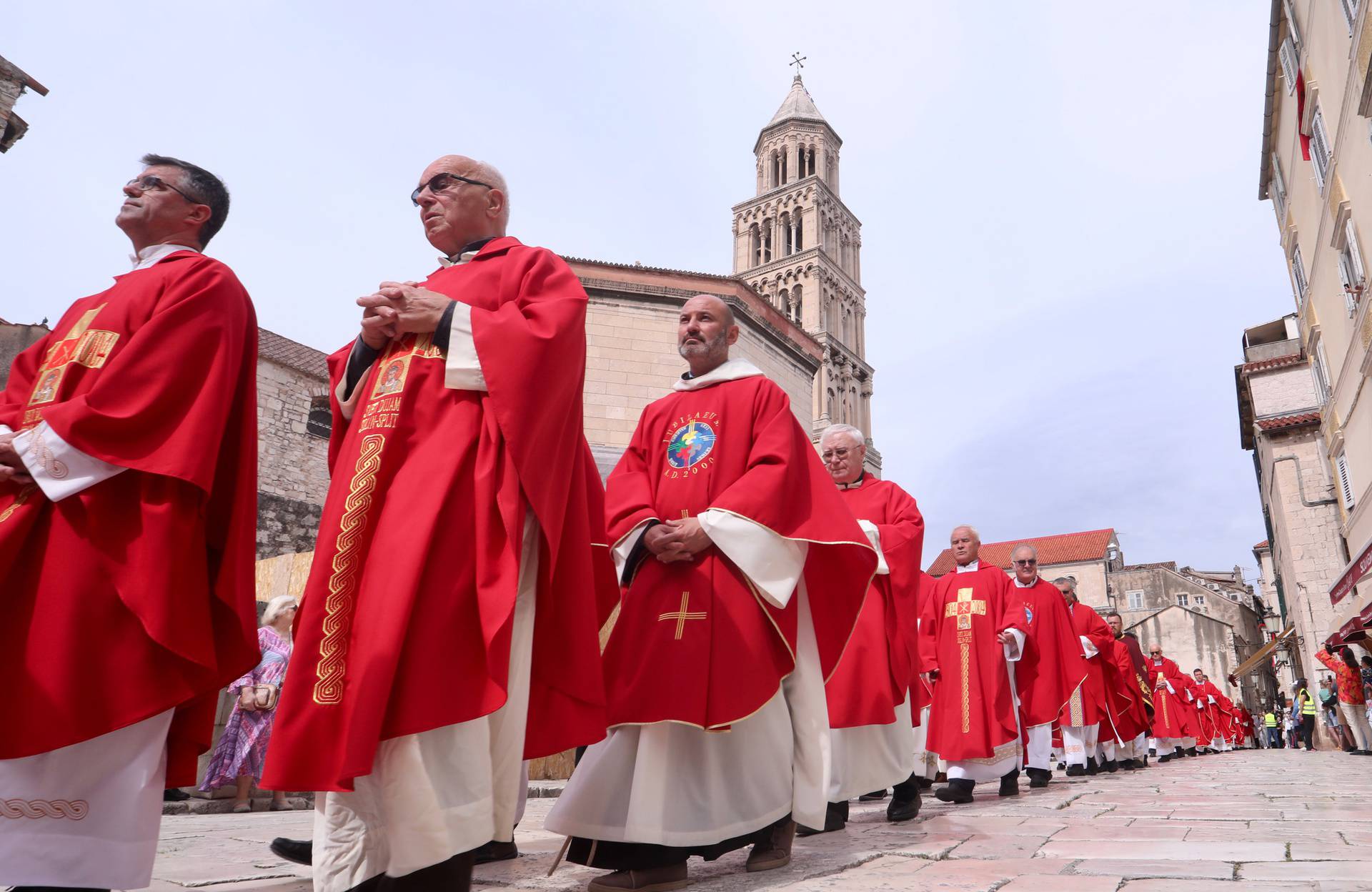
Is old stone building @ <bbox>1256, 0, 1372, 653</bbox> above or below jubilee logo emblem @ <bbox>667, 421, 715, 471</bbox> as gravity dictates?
above

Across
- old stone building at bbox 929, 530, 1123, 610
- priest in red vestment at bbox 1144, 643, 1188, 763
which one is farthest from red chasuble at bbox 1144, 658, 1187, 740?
old stone building at bbox 929, 530, 1123, 610

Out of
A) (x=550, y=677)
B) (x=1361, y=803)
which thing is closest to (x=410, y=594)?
(x=550, y=677)

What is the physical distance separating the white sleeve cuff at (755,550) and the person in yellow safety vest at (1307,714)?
83.2 ft

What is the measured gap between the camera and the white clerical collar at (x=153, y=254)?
3.12m

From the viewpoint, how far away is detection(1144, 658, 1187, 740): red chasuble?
1919 centimetres

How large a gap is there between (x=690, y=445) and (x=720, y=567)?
661mm

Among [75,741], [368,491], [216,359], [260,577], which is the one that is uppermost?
[260,577]

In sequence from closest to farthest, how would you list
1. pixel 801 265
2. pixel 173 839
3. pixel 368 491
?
1. pixel 368 491
2. pixel 173 839
3. pixel 801 265

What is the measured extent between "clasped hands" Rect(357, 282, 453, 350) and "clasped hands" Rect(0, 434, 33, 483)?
965 mm

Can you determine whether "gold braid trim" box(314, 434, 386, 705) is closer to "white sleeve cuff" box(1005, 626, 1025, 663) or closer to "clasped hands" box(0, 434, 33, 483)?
"clasped hands" box(0, 434, 33, 483)

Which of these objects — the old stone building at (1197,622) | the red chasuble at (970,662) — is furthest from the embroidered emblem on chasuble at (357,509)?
the old stone building at (1197,622)

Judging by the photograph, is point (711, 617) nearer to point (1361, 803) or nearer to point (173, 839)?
point (173, 839)

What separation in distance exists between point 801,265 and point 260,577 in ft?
177

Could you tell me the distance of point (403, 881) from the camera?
2473 mm
